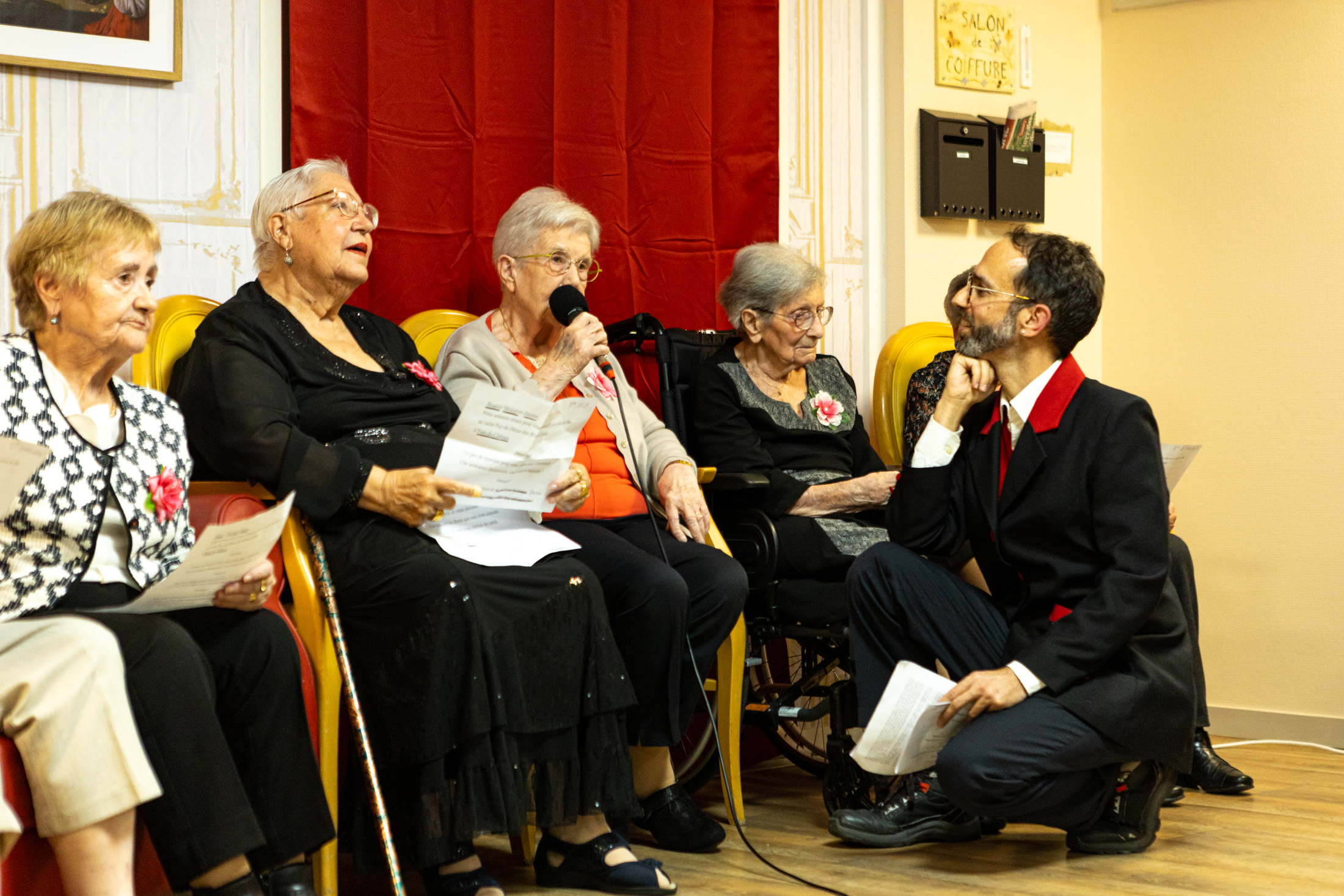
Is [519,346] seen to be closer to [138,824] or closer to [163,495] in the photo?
[163,495]

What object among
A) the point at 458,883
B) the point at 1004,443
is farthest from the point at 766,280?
the point at 458,883

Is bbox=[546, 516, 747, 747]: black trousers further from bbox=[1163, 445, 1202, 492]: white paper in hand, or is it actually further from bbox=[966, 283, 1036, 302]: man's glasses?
bbox=[1163, 445, 1202, 492]: white paper in hand

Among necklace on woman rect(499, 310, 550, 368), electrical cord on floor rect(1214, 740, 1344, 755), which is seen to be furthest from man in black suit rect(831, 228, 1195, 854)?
electrical cord on floor rect(1214, 740, 1344, 755)

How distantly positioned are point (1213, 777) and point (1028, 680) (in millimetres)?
1060

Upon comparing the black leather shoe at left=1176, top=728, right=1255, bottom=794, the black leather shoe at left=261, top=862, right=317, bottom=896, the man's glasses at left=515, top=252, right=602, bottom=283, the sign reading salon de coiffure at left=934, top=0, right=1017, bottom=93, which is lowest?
the black leather shoe at left=1176, top=728, right=1255, bottom=794

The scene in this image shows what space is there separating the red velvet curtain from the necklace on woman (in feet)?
0.88

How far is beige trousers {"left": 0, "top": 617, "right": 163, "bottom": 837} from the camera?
5.40 ft

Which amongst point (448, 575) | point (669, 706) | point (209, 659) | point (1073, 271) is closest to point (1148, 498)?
point (1073, 271)

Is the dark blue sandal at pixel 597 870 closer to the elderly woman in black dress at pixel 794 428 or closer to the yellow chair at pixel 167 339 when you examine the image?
the elderly woman in black dress at pixel 794 428

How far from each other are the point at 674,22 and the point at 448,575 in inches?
76.5

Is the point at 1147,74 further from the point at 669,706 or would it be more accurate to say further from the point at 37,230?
the point at 37,230

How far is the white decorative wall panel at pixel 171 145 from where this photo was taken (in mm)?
2609

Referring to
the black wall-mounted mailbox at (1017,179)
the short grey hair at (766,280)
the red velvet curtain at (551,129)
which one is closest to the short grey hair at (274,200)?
the red velvet curtain at (551,129)

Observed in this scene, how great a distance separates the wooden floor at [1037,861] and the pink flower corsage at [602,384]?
99 centimetres
